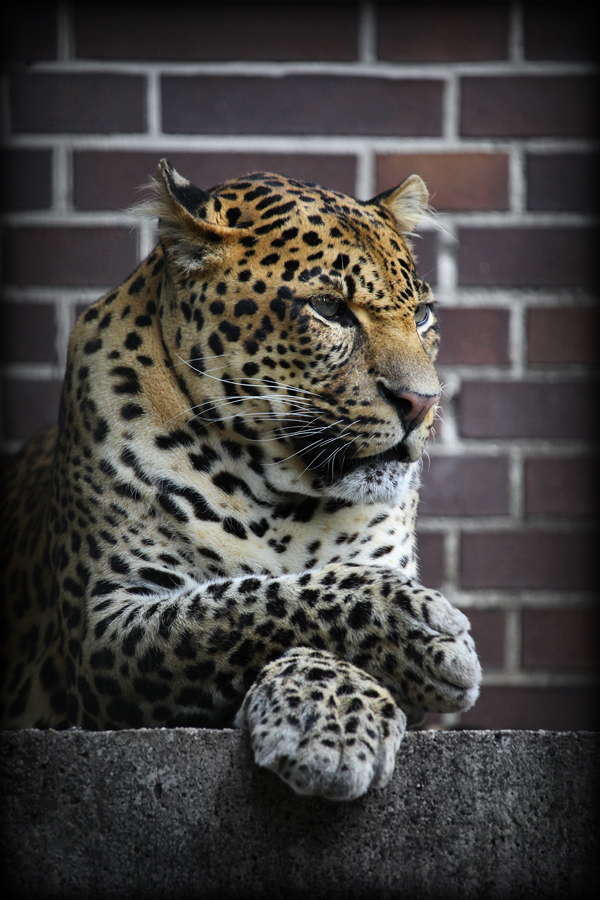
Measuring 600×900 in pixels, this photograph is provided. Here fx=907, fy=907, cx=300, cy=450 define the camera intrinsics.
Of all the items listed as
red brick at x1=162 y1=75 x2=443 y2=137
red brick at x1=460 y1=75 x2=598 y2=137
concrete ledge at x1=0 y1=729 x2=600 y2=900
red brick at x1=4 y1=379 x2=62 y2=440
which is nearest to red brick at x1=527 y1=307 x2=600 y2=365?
red brick at x1=460 y1=75 x2=598 y2=137

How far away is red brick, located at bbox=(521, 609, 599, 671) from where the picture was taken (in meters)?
2.54

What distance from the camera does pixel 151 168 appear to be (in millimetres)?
2447

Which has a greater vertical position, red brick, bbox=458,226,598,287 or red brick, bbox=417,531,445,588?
red brick, bbox=458,226,598,287

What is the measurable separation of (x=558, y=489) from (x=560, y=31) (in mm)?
1239

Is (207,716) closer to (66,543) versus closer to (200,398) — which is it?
(66,543)

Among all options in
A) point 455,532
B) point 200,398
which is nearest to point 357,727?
point 200,398

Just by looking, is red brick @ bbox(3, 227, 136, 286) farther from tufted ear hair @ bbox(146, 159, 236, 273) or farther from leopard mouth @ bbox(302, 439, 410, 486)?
leopard mouth @ bbox(302, 439, 410, 486)

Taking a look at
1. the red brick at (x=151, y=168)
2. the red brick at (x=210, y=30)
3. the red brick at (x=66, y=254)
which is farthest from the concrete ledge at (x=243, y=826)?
the red brick at (x=210, y=30)

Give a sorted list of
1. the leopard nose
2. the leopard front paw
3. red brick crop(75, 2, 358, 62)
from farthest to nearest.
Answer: red brick crop(75, 2, 358, 62) → the leopard nose → the leopard front paw

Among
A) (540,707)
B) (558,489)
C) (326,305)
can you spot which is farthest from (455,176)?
(540,707)

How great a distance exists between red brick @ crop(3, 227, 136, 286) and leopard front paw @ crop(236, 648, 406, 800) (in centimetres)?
145

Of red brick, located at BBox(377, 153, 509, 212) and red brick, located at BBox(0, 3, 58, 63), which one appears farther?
red brick, located at BBox(377, 153, 509, 212)

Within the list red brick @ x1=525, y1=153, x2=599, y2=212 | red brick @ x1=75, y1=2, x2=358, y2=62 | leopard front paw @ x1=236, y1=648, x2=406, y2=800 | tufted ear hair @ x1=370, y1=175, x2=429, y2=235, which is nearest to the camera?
leopard front paw @ x1=236, y1=648, x2=406, y2=800

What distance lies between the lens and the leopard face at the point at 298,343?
163 cm
